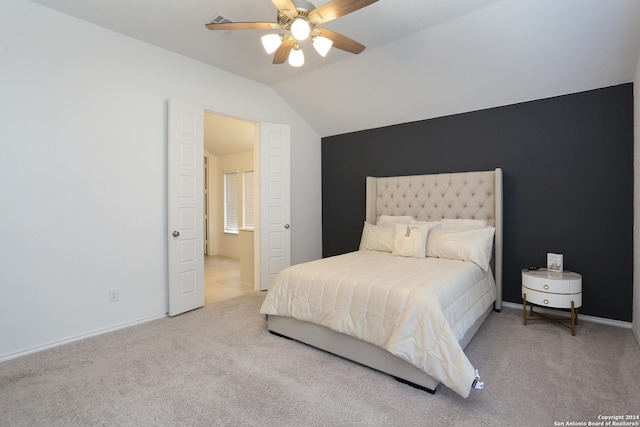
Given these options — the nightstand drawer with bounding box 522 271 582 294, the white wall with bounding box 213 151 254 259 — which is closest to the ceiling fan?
the nightstand drawer with bounding box 522 271 582 294

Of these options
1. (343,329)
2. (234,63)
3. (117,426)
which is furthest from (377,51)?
(117,426)

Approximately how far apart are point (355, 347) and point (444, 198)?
7.84ft

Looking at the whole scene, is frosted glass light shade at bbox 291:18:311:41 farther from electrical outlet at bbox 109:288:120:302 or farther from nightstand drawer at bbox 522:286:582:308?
nightstand drawer at bbox 522:286:582:308

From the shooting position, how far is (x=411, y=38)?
320 cm

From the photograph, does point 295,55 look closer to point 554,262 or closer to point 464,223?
point 464,223

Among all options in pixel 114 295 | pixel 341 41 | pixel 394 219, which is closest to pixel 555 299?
pixel 394 219

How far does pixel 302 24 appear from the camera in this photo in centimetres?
214

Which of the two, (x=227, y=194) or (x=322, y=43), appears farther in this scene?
(x=227, y=194)

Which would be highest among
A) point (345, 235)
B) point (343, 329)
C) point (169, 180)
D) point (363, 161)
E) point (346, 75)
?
point (346, 75)

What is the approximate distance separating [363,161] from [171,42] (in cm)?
291

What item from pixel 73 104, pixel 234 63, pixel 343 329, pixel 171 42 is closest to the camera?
pixel 343 329

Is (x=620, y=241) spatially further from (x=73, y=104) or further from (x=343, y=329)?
(x=73, y=104)

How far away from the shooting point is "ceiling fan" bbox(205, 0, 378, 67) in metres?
2.02

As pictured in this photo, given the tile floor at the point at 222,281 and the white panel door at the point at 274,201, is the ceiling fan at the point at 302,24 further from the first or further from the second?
the tile floor at the point at 222,281
